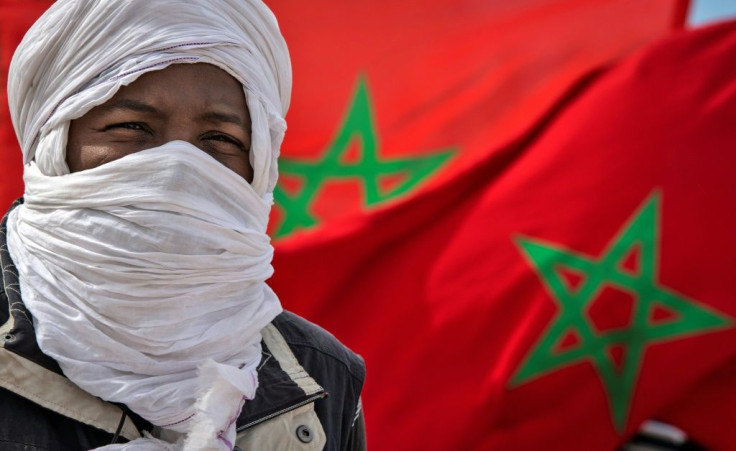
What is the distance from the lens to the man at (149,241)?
72.4 inches

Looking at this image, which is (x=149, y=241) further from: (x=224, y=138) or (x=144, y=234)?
(x=224, y=138)

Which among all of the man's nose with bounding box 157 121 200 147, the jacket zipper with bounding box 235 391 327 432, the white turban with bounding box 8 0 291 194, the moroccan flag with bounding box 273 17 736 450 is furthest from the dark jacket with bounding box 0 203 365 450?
the moroccan flag with bounding box 273 17 736 450

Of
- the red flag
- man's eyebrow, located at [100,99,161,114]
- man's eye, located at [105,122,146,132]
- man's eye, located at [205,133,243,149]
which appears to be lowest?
man's eye, located at [105,122,146,132]

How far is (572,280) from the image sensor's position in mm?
4883

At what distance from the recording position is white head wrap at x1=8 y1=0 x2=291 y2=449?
185 cm

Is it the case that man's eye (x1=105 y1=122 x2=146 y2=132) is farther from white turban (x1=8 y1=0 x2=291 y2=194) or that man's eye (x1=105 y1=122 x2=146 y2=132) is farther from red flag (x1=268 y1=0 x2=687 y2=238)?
red flag (x1=268 y1=0 x2=687 y2=238)

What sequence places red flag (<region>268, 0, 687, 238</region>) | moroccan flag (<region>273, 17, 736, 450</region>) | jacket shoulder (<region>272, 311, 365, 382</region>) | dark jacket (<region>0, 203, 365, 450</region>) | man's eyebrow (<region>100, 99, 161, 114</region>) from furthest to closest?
red flag (<region>268, 0, 687, 238</region>) → moroccan flag (<region>273, 17, 736, 450</region>) → jacket shoulder (<region>272, 311, 365, 382</region>) → man's eyebrow (<region>100, 99, 161, 114</region>) → dark jacket (<region>0, 203, 365, 450</region>)

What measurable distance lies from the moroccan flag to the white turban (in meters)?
2.83

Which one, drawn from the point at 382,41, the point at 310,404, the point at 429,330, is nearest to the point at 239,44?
the point at 310,404

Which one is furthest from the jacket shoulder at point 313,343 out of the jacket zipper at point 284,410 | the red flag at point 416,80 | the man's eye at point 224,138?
the red flag at point 416,80

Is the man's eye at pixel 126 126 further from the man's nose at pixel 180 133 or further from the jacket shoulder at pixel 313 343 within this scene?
the jacket shoulder at pixel 313 343

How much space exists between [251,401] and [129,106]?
1.82 ft

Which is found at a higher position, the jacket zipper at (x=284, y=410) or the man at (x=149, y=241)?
the man at (x=149, y=241)

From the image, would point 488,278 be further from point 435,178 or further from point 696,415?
point 696,415
